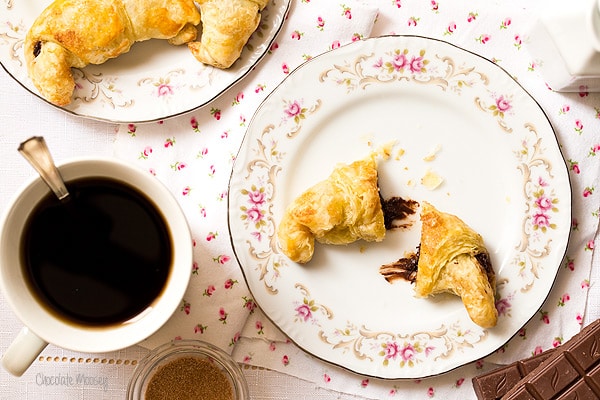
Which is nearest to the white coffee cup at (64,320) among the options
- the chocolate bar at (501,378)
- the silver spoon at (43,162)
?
the silver spoon at (43,162)

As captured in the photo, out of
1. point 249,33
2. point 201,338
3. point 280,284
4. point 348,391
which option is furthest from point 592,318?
point 249,33

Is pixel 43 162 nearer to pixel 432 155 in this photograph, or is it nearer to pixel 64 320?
pixel 64 320

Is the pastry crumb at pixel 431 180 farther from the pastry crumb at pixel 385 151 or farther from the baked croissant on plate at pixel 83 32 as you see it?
the baked croissant on plate at pixel 83 32

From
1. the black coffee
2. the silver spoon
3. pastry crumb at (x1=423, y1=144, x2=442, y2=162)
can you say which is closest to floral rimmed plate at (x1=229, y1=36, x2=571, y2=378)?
pastry crumb at (x1=423, y1=144, x2=442, y2=162)

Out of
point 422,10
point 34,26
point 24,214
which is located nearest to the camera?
point 24,214

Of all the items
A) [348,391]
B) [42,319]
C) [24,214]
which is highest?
[24,214]

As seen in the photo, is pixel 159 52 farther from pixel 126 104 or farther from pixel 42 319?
pixel 42 319

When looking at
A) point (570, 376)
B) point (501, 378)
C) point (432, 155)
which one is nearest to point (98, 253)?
point (432, 155)

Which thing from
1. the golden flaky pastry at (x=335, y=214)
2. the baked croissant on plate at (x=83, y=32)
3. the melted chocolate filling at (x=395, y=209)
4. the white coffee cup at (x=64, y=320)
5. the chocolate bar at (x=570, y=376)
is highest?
the baked croissant on plate at (x=83, y=32)
